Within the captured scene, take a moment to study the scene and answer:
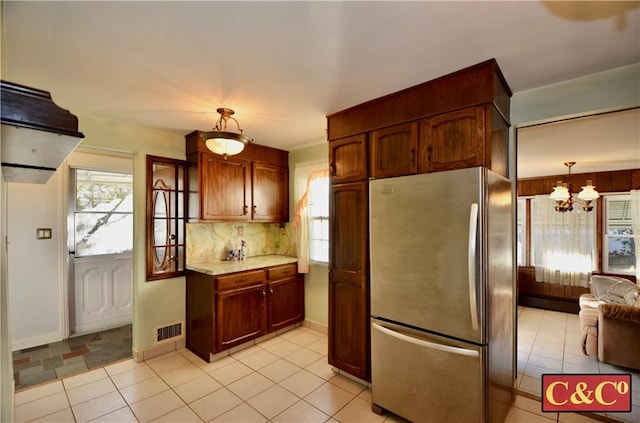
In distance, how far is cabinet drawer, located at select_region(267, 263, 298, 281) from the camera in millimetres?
3445

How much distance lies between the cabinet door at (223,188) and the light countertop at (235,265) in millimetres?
531

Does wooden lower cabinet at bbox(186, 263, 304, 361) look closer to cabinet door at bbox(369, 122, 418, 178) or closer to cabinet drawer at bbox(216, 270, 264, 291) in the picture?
cabinet drawer at bbox(216, 270, 264, 291)

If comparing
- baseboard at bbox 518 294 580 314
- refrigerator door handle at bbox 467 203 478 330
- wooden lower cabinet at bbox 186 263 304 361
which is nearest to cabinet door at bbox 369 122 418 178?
refrigerator door handle at bbox 467 203 478 330

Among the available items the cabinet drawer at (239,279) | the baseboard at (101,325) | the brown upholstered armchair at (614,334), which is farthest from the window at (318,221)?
the brown upholstered armchair at (614,334)

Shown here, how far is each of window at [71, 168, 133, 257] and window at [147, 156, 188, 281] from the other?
1.36 meters

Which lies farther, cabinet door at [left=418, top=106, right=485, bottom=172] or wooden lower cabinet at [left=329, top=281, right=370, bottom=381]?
wooden lower cabinet at [left=329, top=281, right=370, bottom=381]

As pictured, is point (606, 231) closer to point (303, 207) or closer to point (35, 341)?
point (303, 207)

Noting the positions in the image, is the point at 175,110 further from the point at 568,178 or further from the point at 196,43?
the point at 568,178

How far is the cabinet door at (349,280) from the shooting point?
240 cm

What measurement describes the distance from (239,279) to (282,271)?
0.62m

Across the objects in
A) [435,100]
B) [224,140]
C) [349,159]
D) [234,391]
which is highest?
[435,100]

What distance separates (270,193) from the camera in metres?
3.83

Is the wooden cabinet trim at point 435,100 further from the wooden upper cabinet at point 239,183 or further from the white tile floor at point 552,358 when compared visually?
the white tile floor at point 552,358

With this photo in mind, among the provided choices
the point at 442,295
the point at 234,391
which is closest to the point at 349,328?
the point at 442,295
